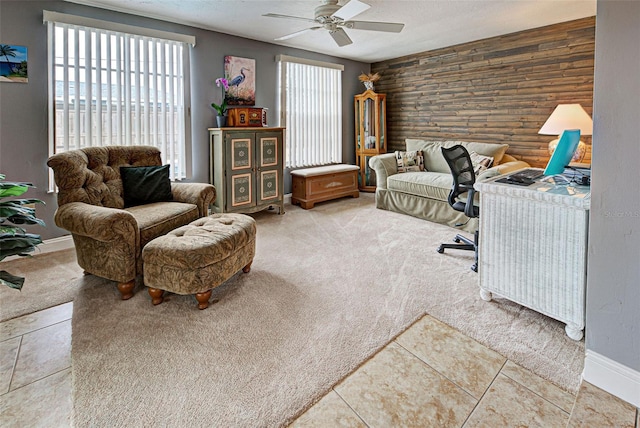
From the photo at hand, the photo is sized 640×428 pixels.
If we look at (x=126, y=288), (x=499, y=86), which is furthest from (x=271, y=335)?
(x=499, y=86)

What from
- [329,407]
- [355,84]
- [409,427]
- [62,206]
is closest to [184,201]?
[62,206]

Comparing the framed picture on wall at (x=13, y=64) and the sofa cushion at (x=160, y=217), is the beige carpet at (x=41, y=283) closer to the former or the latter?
the sofa cushion at (x=160, y=217)

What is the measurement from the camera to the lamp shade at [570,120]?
3.46m

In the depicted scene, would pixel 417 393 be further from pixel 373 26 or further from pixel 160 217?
pixel 373 26

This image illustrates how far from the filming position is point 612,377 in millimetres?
1418

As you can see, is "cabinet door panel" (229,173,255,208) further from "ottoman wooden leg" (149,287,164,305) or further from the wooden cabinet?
"ottoman wooden leg" (149,287,164,305)

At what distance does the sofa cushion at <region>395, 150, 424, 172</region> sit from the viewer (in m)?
4.91

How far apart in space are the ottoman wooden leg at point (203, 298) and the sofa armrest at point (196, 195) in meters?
1.10

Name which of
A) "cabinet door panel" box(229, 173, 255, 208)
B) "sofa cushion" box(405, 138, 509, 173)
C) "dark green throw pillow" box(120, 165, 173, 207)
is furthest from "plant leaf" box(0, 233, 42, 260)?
"sofa cushion" box(405, 138, 509, 173)

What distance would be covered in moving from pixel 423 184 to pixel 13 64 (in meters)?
4.34

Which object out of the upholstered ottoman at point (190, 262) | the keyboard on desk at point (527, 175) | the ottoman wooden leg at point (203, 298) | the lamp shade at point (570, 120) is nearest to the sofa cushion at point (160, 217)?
the upholstered ottoman at point (190, 262)

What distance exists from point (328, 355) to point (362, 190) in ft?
14.8

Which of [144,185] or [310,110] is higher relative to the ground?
[310,110]

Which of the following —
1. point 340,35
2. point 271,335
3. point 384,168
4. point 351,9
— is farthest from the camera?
point 384,168
